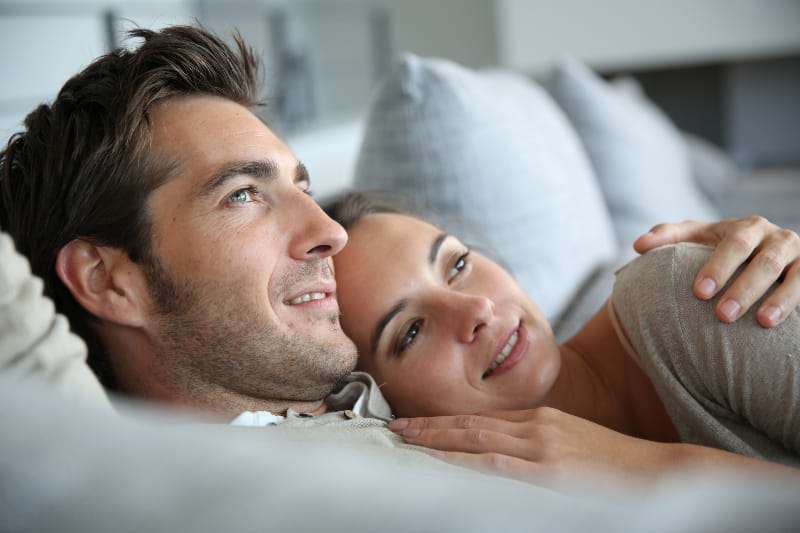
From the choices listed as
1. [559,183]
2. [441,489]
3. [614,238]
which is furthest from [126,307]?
[614,238]

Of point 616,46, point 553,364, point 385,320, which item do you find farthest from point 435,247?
point 616,46

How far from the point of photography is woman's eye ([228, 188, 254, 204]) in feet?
3.52

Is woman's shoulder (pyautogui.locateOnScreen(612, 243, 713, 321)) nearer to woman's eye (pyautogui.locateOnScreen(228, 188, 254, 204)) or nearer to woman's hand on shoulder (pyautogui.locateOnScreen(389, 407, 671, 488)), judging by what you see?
woman's hand on shoulder (pyautogui.locateOnScreen(389, 407, 671, 488))

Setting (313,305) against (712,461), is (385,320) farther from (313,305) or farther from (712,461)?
(712,461)

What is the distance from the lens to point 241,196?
1088 millimetres

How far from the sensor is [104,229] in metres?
1.04

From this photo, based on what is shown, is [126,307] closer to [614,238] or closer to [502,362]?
[502,362]

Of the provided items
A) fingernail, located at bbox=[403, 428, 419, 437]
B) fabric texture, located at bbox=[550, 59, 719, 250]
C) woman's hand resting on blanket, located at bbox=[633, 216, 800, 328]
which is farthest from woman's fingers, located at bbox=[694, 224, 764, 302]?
fabric texture, located at bbox=[550, 59, 719, 250]

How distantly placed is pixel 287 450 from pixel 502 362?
0.70 m

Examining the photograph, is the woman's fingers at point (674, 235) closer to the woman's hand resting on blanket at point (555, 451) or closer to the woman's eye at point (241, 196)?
the woman's hand resting on blanket at point (555, 451)

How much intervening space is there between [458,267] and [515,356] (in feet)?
0.63

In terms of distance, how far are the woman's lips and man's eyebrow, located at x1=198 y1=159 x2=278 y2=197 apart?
0.43 meters

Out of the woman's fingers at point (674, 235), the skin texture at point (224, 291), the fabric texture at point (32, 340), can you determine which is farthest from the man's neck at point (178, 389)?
the woman's fingers at point (674, 235)

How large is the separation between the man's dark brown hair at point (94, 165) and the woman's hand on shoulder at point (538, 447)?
459 mm
